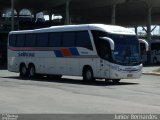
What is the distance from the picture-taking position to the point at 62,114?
42.4 ft

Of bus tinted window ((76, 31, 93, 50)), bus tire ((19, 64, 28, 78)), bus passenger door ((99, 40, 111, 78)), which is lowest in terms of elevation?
bus tire ((19, 64, 28, 78))

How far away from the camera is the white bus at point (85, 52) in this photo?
26500 mm

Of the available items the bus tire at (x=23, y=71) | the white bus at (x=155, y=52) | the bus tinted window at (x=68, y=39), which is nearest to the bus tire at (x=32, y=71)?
the bus tire at (x=23, y=71)

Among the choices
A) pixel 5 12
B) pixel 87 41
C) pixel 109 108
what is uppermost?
pixel 5 12

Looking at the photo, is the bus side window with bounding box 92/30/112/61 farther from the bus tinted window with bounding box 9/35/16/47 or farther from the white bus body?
the white bus body

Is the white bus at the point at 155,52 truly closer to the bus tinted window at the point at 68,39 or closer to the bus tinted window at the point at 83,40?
the bus tinted window at the point at 68,39

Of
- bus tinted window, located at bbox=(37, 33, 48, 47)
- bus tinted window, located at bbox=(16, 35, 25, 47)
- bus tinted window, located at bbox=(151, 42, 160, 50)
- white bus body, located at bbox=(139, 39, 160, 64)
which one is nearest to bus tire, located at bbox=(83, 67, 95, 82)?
bus tinted window, located at bbox=(37, 33, 48, 47)

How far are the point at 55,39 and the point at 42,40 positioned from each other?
5.07 ft

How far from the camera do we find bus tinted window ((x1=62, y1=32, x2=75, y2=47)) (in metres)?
28.8

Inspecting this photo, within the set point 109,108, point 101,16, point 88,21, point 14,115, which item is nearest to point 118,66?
point 109,108

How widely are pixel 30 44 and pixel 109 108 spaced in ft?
62.9

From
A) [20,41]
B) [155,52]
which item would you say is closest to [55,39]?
[20,41]

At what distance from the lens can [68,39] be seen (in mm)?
29172

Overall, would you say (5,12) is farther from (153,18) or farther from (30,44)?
(30,44)
